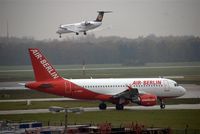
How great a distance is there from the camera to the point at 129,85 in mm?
61750

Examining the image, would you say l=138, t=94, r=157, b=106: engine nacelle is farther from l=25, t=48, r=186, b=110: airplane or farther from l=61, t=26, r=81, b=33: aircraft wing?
l=61, t=26, r=81, b=33: aircraft wing

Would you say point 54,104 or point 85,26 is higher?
point 85,26

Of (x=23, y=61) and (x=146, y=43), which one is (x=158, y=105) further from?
(x=146, y=43)

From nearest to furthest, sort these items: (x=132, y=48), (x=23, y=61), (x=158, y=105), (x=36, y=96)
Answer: (x=158, y=105), (x=36, y=96), (x=23, y=61), (x=132, y=48)

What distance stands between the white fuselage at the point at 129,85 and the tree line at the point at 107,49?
57.4m

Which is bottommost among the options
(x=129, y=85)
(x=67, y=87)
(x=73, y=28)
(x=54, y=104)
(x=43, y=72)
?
(x=54, y=104)

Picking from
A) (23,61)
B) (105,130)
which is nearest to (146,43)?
(23,61)

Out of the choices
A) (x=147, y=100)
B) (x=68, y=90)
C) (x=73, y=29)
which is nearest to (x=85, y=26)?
(x=73, y=29)

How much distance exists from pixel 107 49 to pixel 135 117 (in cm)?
7847

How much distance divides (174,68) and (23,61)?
95.3 feet

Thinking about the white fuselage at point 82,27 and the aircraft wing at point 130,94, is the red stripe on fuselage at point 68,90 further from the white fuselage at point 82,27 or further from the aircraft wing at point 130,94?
the white fuselage at point 82,27

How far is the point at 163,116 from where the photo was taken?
2092 inches

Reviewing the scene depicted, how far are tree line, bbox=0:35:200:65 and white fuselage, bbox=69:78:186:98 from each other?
188ft

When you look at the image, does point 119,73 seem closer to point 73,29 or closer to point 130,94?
point 73,29
